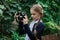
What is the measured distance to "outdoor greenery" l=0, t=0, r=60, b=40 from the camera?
5.61 meters

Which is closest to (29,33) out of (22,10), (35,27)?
(35,27)

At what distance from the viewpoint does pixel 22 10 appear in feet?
22.1

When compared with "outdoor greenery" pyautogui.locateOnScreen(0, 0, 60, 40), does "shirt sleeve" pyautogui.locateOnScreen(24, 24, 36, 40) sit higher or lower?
higher

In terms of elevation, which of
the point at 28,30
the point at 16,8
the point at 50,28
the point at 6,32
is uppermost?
the point at 28,30

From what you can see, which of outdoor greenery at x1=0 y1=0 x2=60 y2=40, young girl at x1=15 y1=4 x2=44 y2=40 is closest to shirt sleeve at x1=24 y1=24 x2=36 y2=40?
young girl at x1=15 y1=4 x2=44 y2=40

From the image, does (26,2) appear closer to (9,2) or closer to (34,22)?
(9,2)

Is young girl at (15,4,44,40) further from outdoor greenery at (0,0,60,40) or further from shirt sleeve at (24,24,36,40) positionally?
outdoor greenery at (0,0,60,40)

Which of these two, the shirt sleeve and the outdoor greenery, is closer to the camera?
the shirt sleeve

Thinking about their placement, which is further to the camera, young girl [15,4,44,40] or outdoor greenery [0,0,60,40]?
outdoor greenery [0,0,60,40]

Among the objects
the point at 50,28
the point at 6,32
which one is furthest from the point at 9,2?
the point at 50,28

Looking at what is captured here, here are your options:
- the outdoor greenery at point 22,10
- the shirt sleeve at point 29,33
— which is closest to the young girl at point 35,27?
the shirt sleeve at point 29,33

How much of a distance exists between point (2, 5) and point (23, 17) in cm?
153

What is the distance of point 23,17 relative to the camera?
3.81 meters

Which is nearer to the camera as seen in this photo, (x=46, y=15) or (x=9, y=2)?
(x=9, y=2)
